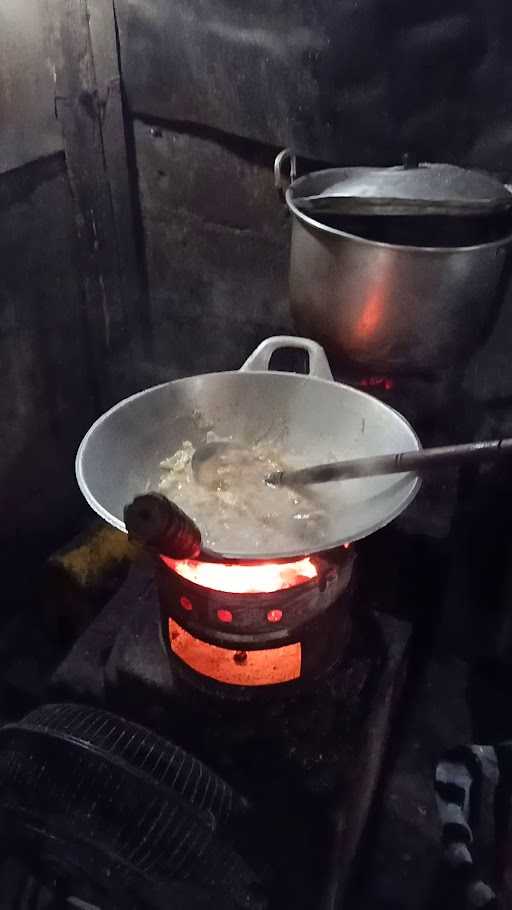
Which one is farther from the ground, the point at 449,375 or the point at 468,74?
the point at 468,74

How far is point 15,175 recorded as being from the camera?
204 centimetres

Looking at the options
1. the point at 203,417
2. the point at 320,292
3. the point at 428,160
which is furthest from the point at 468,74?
the point at 203,417

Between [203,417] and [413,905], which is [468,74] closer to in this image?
[203,417]

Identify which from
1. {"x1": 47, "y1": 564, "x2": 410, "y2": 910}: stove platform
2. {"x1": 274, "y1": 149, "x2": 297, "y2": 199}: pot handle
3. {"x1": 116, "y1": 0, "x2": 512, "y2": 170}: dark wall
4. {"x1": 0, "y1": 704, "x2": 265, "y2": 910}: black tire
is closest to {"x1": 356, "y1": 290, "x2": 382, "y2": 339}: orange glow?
{"x1": 274, "y1": 149, "x2": 297, "y2": 199}: pot handle

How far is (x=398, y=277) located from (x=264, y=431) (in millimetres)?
441

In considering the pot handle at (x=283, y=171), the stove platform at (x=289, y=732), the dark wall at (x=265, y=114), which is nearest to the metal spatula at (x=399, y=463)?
the stove platform at (x=289, y=732)

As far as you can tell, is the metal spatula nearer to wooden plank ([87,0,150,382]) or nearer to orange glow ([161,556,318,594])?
orange glow ([161,556,318,594])

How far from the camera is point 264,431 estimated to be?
1.58 meters

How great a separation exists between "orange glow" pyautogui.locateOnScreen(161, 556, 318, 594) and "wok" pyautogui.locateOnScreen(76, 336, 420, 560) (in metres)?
0.06

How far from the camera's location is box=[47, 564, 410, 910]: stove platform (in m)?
1.48

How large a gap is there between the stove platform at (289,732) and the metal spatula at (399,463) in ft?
1.56

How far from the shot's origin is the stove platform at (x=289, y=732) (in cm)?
148

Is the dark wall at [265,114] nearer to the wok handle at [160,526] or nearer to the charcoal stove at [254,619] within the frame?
the charcoal stove at [254,619]

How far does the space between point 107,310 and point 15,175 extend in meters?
0.59
